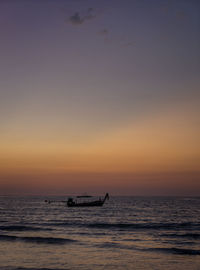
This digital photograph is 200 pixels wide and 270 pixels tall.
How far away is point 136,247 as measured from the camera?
82.5ft

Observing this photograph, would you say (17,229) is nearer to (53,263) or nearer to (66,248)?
(66,248)

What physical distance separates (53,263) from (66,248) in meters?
5.49

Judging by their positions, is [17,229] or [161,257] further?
[17,229]

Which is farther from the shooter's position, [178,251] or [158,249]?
[158,249]

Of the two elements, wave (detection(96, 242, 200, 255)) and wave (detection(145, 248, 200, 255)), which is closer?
wave (detection(145, 248, 200, 255))

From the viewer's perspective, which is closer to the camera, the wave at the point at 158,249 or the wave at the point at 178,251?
the wave at the point at 178,251

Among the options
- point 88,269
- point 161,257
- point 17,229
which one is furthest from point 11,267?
point 17,229

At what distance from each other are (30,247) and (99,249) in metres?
6.01

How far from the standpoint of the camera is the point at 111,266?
60.0ft

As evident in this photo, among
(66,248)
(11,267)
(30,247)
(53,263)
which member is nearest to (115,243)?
(66,248)

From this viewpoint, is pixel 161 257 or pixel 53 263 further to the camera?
pixel 161 257

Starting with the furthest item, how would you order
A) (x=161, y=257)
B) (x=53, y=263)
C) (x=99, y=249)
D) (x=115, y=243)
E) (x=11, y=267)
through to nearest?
(x=115, y=243) < (x=99, y=249) < (x=161, y=257) < (x=53, y=263) < (x=11, y=267)

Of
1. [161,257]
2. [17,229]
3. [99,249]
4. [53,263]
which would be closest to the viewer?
[53,263]

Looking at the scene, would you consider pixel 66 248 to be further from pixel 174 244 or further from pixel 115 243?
pixel 174 244
